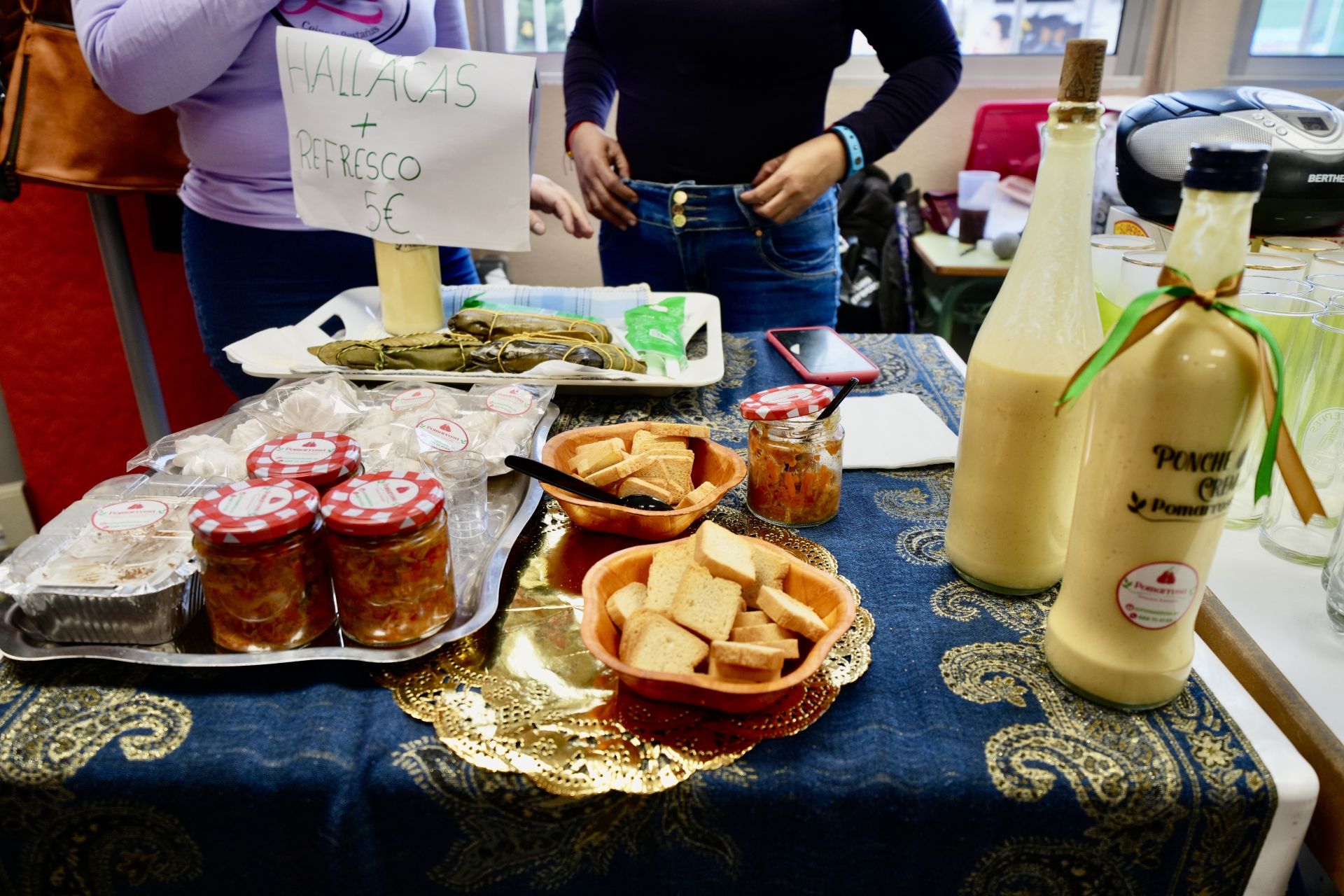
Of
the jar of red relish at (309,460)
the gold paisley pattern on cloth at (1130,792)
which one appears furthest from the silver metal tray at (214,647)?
the gold paisley pattern on cloth at (1130,792)

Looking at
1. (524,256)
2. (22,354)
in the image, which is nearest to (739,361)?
(22,354)

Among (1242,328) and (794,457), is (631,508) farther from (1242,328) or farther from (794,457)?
(1242,328)

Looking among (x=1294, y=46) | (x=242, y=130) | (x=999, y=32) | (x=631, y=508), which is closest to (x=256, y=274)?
(x=242, y=130)

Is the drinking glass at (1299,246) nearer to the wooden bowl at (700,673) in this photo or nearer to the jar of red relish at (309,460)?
the wooden bowl at (700,673)

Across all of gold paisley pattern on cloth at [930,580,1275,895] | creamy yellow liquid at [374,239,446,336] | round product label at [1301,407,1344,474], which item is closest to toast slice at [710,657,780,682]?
gold paisley pattern on cloth at [930,580,1275,895]

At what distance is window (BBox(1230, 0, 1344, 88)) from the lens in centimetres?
294

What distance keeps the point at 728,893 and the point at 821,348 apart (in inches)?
35.0

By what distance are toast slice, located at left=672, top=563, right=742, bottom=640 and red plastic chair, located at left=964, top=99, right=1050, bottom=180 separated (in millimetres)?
2731

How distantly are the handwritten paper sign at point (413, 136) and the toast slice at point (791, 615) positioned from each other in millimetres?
653

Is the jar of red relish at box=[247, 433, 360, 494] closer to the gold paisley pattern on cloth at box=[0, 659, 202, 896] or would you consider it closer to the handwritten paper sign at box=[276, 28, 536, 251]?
the gold paisley pattern on cloth at box=[0, 659, 202, 896]

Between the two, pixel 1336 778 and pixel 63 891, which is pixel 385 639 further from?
pixel 1336 778

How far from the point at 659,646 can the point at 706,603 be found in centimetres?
5

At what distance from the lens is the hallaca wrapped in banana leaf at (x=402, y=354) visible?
1.09 meters

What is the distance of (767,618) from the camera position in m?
0.59
